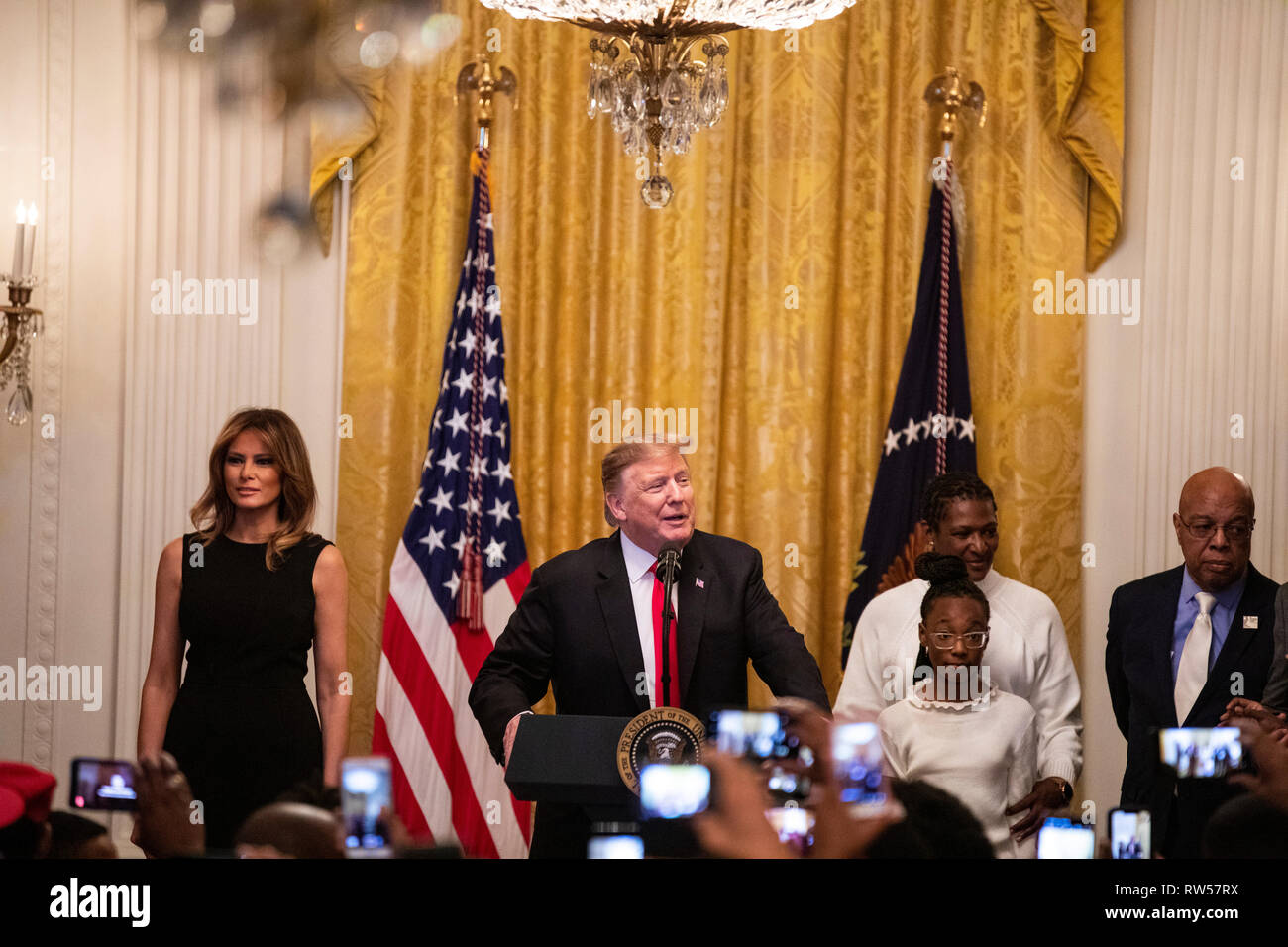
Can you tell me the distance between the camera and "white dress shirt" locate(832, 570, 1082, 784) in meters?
4.02

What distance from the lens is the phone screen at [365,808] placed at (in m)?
2.02

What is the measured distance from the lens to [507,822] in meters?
5.45

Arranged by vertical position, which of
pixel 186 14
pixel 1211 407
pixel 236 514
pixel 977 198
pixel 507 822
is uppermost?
pixel 186 14

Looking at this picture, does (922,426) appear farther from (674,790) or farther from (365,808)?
(365,808)

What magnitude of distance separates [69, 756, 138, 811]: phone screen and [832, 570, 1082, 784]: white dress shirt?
2211 mm

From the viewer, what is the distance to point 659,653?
3.62 m

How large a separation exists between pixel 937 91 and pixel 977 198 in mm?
448

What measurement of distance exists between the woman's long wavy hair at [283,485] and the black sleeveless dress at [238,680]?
44 mm

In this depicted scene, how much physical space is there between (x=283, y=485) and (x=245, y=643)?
44 centimetres

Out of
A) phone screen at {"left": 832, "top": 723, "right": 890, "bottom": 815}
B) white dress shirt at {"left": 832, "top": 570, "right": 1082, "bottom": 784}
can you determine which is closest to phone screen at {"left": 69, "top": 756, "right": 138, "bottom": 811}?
phone screen at {"left": 832, "top": 723, "right": 890, "bottom": 815}

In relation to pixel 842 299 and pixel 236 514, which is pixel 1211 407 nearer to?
pixel 842 299

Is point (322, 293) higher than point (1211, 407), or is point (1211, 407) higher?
point (322, 293)
